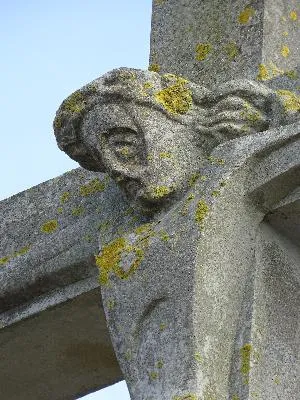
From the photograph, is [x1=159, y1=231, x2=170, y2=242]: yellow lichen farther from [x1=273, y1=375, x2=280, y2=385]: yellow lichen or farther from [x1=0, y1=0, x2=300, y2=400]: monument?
[x1=273, y1=375, x2=280, y2=385]: yellow lichen

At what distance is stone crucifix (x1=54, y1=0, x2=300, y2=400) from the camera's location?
5.44 meters

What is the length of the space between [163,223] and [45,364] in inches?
40.7

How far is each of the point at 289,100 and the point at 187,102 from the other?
1.00ft

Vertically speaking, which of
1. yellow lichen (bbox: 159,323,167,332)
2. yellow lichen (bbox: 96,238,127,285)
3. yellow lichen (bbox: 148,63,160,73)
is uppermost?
yellow lichen (bbox: 148,63,160,73)

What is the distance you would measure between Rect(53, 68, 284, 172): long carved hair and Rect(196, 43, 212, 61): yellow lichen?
59 centimetres

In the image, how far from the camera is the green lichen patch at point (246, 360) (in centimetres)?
541

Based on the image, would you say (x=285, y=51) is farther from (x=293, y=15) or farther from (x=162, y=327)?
(x=162, y=327)

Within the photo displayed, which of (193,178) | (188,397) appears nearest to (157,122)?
(193,178)

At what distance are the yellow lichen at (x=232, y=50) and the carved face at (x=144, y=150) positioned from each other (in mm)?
636

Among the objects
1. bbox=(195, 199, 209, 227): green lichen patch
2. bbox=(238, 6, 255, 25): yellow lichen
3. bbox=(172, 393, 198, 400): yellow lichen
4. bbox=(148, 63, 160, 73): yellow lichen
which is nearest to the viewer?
bbox=(172, 393, 198, 400): yellow lichen

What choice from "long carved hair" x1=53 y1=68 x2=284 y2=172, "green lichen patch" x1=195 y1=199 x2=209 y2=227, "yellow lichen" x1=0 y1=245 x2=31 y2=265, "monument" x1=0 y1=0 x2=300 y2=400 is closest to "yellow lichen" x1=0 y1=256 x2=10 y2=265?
"yellow lichen" x1=0 y1=245 x2=31 y2=265

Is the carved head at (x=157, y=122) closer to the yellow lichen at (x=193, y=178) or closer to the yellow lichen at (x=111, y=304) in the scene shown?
the yellow lichen at (x=193, y=178)

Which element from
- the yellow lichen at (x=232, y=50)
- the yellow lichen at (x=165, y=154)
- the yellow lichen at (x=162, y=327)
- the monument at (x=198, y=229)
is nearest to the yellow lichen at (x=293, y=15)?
the yellow lichen at (x=232, y=50)

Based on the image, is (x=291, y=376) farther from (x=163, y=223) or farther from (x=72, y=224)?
(x=72, y=224)
